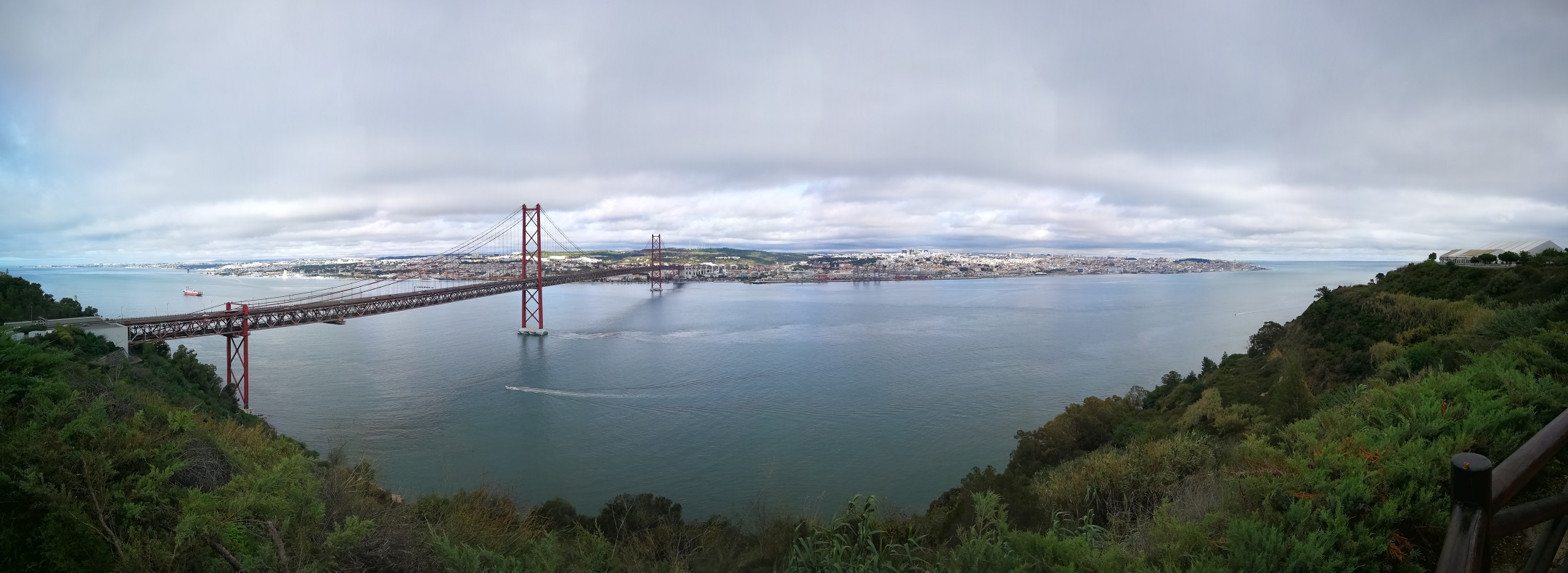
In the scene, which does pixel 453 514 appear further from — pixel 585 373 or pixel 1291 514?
pixel 585 373

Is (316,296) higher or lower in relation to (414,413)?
higher

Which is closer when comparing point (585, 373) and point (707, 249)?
point (585, 373)

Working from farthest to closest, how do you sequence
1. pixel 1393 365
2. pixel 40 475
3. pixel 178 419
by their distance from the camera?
pixel 1393 365 < pixel 178 419 < pixel 40 475

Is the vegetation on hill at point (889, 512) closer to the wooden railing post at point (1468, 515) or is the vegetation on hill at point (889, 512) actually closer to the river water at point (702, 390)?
the wooden railing post at point (1468, 515)

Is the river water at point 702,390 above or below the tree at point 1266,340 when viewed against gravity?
below

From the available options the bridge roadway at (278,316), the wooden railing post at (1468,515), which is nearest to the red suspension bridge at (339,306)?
the bridge roadway at (278,316)

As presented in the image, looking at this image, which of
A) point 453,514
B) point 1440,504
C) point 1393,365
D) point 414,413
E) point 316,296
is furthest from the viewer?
point 316,296

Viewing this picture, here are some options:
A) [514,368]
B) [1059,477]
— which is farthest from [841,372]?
[1059,477]

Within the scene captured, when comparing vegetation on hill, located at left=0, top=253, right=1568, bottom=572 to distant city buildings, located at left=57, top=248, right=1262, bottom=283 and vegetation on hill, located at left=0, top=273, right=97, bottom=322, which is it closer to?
vegetation on hill, located at left=0, top=273, right=97, bottom=322
